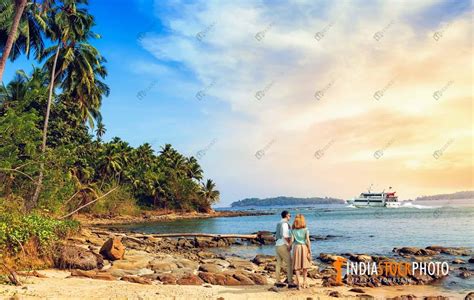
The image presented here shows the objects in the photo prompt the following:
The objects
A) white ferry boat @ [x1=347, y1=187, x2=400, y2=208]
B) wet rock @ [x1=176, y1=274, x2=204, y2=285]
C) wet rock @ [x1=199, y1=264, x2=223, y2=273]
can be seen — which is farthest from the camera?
white ferry boat @ [x1=347, y1=187, x2=400, y2=208]

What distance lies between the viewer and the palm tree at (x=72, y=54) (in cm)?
2572

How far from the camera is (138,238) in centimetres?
2617

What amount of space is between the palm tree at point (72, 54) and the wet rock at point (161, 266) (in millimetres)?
12130

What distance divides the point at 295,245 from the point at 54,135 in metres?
34.0

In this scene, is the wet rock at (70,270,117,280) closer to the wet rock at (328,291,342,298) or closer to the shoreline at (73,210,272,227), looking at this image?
the wet rock at (328,291,342,298)

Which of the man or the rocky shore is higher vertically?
the man

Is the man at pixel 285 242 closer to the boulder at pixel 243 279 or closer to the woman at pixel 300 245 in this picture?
the woman at pixel 300 245

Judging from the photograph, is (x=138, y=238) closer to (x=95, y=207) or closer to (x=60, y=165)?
(x=60, y=165)

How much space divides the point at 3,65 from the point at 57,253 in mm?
8384

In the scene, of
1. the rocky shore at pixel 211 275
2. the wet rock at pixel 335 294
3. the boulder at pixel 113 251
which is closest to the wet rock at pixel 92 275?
the rocky shore at pixel 211 275

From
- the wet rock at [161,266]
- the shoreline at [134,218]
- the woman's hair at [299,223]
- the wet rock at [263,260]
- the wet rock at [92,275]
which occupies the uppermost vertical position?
the woman's hair at [299,223]

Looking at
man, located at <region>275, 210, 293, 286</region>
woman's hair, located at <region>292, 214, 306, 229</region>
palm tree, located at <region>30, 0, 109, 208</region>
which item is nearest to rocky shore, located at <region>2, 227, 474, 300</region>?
man, located at <region>275, 210, 293, 286</region>

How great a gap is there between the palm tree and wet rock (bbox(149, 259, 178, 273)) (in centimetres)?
1213

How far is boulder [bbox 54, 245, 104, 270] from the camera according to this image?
1245cm
